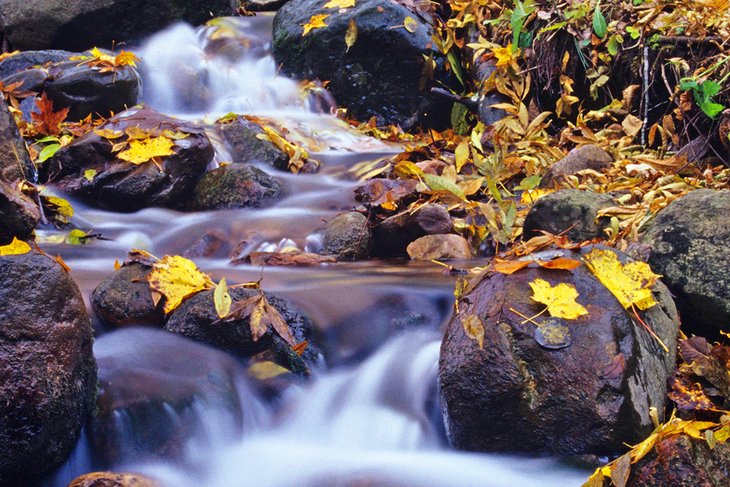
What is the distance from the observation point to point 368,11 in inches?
265

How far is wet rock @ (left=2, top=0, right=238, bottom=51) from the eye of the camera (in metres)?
7.15

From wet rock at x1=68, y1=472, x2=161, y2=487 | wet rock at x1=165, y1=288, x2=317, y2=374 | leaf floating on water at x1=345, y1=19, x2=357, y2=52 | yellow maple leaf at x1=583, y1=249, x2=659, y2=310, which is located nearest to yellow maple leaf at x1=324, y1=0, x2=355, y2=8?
leaf floating on water at x1=345, y1=19, x2=357, y2=52

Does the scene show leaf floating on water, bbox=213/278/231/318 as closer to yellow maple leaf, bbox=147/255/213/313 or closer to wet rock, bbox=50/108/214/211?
yellow maple leaf, bbox=147/255/213/313

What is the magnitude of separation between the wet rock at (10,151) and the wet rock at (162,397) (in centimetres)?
192

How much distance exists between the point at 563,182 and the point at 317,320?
6.96 feet

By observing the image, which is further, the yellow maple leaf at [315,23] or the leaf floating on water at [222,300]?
the yellow maple leaf at [315,23]

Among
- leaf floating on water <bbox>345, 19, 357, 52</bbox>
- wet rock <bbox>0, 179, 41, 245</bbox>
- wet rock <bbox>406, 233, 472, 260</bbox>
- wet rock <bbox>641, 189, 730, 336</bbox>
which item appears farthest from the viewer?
leaf floating on water <bbox>345, 19, 357, 52</bbox>

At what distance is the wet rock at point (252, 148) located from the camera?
17.9 ft

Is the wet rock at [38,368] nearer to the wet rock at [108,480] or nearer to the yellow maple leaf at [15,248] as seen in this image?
the wet rock at [108,480]

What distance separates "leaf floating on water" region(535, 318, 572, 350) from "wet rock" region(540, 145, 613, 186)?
2322 millimetres

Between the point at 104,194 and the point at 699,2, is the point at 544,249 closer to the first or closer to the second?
the point at 699,2

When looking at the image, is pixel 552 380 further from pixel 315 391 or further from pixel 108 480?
pixel 108 480

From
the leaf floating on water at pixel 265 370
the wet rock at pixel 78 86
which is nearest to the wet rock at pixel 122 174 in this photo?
the wet rock at pixel 78 86

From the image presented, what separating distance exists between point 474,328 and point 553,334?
0.83 feet
